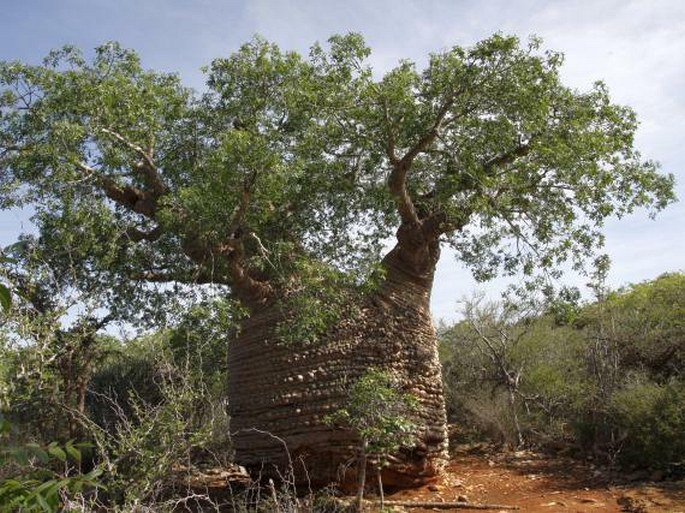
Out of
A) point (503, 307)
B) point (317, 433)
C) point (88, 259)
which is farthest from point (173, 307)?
point (503, 307)

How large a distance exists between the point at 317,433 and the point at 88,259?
2.98m

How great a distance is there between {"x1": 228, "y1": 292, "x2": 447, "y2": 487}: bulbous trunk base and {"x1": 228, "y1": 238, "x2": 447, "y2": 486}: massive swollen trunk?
0.03ft

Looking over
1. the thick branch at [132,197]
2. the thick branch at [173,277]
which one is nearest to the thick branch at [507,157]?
the thick branch at [173,277]

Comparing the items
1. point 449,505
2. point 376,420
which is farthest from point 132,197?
point 449,505

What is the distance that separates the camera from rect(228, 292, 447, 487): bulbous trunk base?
684 cm

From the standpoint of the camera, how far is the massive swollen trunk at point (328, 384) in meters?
6.86

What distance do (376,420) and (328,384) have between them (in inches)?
38.3

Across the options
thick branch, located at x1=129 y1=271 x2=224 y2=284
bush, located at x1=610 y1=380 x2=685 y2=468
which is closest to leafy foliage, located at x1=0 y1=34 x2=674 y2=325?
thick branch, located at x1=129 y1=271 x2=224 y2=284

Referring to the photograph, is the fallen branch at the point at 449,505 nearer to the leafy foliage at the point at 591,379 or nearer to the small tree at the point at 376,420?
the small tree at the point at 376,420

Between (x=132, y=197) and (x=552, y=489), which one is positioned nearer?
(x=552, y=489)

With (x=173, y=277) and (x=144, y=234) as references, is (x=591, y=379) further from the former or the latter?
(x=144, y=234)

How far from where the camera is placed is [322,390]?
6.98 metres

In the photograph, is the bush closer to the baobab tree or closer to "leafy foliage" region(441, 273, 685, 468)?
"leafy foliage" region(441, 273, 685, 468)

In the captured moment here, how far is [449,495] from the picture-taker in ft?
23.2
